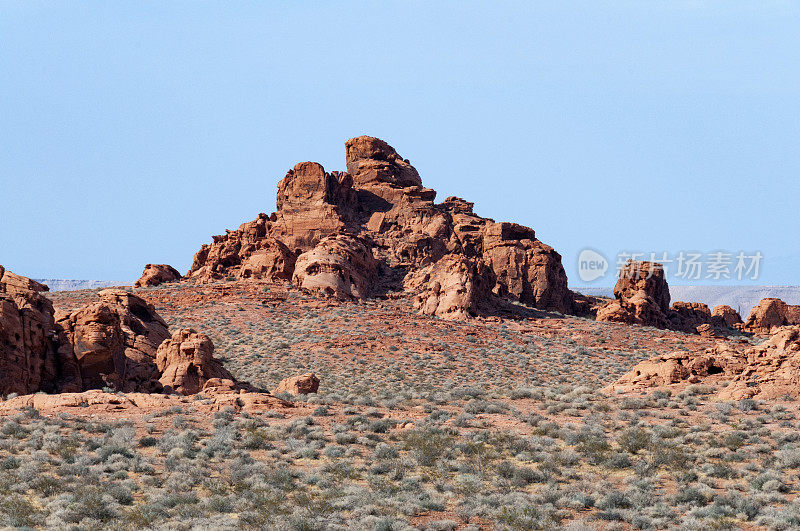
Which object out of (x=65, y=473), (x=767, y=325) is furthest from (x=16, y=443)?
(x=767, y=325)

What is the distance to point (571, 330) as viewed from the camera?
201ft

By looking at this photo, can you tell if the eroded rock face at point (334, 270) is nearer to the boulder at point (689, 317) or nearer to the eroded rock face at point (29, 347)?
the boulder at point (689, 317)

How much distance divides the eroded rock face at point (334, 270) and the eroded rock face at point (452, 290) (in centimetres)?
440

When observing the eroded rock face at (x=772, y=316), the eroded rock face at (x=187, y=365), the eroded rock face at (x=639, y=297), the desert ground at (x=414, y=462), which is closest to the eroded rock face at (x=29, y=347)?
the desert ground at (x=414, y=462)

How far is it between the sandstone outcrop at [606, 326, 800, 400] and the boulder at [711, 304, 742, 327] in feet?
200

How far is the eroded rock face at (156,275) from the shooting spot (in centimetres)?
7075

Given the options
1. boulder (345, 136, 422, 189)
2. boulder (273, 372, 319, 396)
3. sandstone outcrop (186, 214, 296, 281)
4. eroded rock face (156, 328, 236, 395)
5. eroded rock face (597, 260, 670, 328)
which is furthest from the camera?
boulder (345, 136, 422, 189)

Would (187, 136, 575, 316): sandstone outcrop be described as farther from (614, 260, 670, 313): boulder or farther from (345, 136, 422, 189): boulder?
(614, 260, 670, 313): boulder

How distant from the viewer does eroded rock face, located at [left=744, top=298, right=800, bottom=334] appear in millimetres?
83562

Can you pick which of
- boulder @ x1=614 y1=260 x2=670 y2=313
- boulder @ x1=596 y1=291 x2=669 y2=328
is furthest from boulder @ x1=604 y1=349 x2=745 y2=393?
boulder @ x1=614 y1=260 x2=670 y2=313

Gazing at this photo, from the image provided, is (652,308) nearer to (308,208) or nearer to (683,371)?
(308,208)

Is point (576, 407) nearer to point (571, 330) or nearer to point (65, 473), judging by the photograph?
point (65, 473)

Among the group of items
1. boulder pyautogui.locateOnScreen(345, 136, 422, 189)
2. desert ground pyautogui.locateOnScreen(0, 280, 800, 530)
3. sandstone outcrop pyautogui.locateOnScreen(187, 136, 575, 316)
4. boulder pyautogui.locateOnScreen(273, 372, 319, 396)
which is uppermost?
boulder pyautogui.locateOnScreen(345, 136, 422, 189)

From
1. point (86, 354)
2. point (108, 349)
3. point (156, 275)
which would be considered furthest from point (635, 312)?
point (86, 354)
